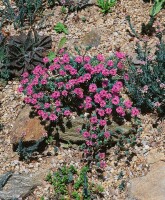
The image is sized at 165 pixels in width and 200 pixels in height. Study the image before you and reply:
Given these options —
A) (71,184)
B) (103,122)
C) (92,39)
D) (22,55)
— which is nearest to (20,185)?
(71,184)

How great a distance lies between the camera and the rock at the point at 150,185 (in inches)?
193

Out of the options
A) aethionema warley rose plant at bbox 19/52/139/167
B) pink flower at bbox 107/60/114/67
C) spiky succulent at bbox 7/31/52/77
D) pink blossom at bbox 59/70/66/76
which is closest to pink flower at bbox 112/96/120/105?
aethionema warley rose plant at bbox 19/52/139/167

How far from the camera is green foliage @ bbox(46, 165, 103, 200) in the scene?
5082mm

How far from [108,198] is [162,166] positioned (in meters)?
0.75

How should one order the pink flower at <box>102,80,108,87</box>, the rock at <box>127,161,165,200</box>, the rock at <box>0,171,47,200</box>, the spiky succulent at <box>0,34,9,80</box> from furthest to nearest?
the spiky succulent at <box>0,34,9,80</box> < the pink flower at <box>102,80,108,87</box> < the rock at <box>0,171,47,200</box> < the rock at <box>127,161,165,200</box>

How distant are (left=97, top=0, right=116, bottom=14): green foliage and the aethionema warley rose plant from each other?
127cm

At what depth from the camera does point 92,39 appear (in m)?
6.23

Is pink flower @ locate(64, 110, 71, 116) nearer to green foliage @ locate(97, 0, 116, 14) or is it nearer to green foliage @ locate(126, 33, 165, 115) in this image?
green foliage @ locate(126, 33, 165, 115)

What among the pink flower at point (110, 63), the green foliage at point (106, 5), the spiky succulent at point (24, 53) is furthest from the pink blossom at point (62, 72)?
the green foliage at point (106, 5)

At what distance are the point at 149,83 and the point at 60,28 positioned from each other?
68.3 inches

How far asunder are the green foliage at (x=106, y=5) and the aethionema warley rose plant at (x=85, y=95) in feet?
4.16

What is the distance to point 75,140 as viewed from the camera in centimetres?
538

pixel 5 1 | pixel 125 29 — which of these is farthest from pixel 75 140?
pixel 5 1

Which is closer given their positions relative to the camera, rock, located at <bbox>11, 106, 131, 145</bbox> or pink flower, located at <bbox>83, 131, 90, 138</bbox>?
pink flower, located at <bbox>83, 131, 90, 138</bbox>
